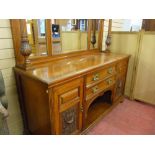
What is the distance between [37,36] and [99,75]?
2.54 ft

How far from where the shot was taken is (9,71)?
1327 mm

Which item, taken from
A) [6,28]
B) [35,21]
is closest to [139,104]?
[35,21]

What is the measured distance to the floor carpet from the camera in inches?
70.5

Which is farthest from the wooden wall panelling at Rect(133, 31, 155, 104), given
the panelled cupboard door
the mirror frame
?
the panelled cupboard door

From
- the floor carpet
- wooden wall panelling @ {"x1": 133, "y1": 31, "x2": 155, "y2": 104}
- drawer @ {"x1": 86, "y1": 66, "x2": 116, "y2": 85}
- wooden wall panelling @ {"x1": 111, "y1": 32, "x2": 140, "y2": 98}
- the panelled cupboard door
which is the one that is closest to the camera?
the panelled cupboard door

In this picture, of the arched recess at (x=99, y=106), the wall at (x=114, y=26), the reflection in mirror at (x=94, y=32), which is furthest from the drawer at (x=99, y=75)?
the wall at (x=114, y=26)

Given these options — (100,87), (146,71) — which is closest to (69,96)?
(100,87)

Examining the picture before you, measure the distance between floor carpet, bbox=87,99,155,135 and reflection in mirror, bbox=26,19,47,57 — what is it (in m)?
1.13

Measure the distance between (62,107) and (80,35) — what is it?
112 centimetres

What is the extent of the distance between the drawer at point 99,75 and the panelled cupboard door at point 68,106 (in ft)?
0.44

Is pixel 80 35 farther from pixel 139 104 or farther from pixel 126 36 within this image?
pixel 139 104

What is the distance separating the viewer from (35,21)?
1.36 m

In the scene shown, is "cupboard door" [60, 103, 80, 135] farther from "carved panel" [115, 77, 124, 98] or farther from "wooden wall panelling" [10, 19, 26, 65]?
"carved panel" [115, 77, 124, 98]

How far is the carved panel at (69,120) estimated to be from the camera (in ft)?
4.27
